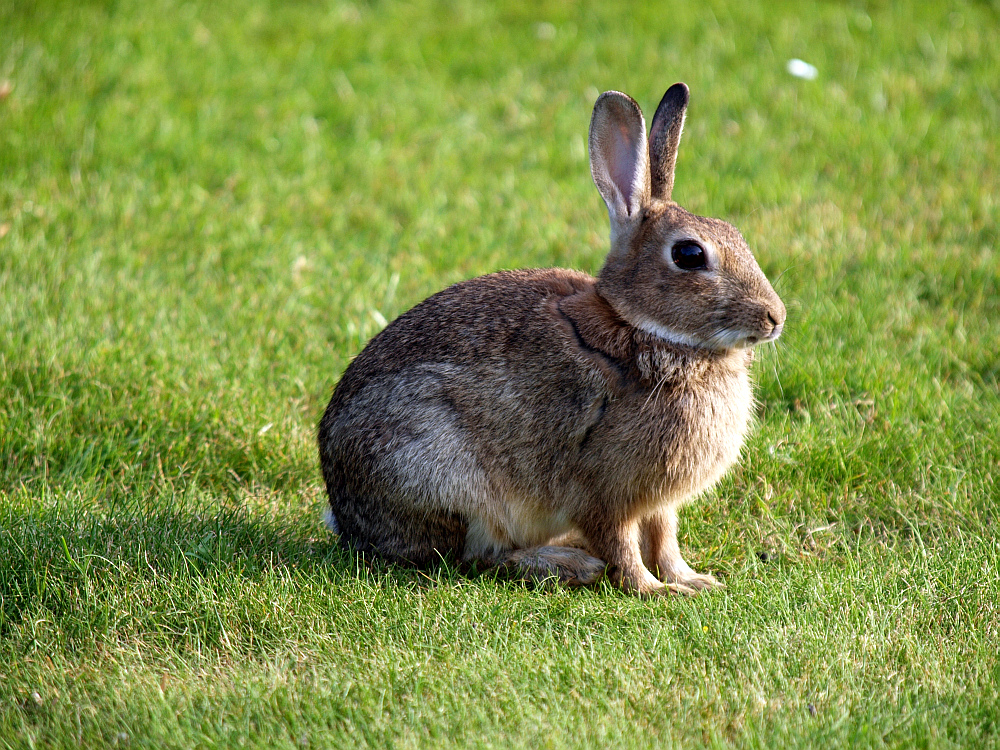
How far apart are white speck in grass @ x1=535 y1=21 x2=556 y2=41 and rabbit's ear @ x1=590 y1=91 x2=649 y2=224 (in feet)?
16.9

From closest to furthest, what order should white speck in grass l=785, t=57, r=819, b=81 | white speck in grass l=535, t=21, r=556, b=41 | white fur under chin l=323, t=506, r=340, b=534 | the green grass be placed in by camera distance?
1. the green grass
2. white fur under chin l=323, t=506, r=340, b=534
3. white speck in grass l=785, t=57, r=819, b=81
4. white speck in grass l=535, t=21, r=556, b=41

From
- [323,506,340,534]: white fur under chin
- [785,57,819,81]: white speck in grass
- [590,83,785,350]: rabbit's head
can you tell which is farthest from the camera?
[785,57,819,81]: white speck in grass

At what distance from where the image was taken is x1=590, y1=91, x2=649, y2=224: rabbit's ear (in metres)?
4.07

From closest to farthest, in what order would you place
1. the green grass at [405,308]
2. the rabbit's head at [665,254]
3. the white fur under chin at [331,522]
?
the green grass at [405,308] < the rabbit's head at [665,254] < the white fur under chin at [331,522]

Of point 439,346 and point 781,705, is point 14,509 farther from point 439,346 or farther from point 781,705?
point 781,705

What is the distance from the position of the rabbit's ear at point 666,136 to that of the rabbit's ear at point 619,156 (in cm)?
13

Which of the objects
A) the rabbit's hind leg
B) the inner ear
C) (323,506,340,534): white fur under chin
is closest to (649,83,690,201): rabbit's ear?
the inner ear

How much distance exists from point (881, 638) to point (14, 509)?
324cm

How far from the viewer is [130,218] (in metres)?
6.63

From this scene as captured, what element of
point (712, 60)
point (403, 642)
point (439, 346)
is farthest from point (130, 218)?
point (712, 60)

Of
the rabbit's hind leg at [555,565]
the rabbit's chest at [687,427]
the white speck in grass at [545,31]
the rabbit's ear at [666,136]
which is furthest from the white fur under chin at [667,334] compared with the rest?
the white speck in grass at [545,31]

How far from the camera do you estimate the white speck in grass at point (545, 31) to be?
901 cm

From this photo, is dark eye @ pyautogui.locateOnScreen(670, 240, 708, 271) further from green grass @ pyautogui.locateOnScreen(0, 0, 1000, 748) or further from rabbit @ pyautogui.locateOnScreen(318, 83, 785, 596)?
green grass @ pyautogui.locateOnScreen(0, 0, 1000, 748)

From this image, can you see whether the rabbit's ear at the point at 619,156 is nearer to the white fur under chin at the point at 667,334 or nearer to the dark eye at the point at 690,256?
the dark eye at the point at 690,256
